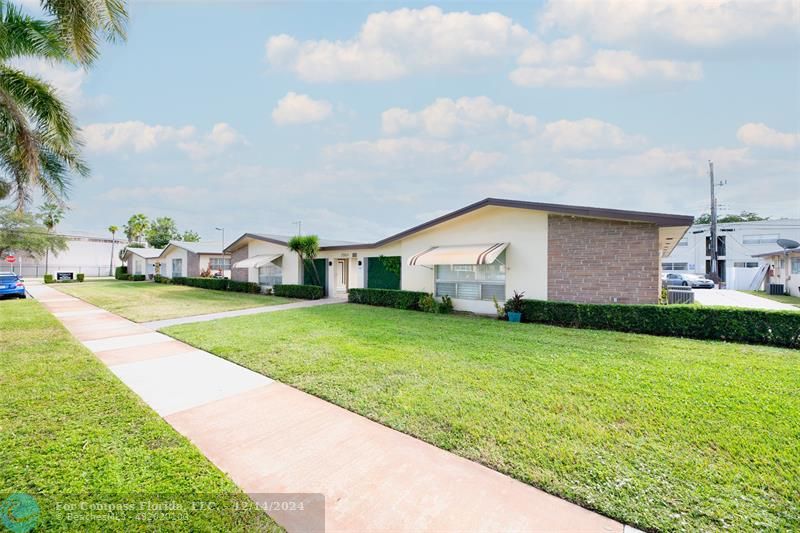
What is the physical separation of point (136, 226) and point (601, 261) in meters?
80.0

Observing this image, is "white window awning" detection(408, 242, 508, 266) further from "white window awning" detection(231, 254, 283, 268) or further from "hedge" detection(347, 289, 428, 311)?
"white window awning" detection(231, 254, 283, 268)

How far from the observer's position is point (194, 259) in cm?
3462

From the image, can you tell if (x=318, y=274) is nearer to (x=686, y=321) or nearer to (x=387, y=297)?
(x=387, y=297)

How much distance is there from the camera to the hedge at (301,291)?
70.9ft

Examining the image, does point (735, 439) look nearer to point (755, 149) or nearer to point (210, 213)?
point (755, 149)

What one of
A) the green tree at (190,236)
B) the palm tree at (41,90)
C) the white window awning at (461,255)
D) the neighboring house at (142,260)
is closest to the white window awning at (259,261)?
the white window awning at (461,255)

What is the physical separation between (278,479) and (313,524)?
31.8 inches

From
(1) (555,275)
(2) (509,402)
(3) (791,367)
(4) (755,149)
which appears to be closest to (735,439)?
(2) (509,402)

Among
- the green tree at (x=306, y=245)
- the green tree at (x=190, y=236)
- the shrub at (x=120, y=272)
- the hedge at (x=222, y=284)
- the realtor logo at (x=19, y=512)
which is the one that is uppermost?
the green tree at (x=190, y=236)

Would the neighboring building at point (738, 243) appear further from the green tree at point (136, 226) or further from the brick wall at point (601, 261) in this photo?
the green tree at point (136, 226)

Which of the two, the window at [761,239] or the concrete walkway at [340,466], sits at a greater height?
the window at [761,239]

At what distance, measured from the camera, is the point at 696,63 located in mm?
14633

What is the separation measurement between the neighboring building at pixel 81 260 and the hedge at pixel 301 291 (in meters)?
59.7

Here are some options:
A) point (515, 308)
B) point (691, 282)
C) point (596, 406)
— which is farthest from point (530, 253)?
point (691, 282)
